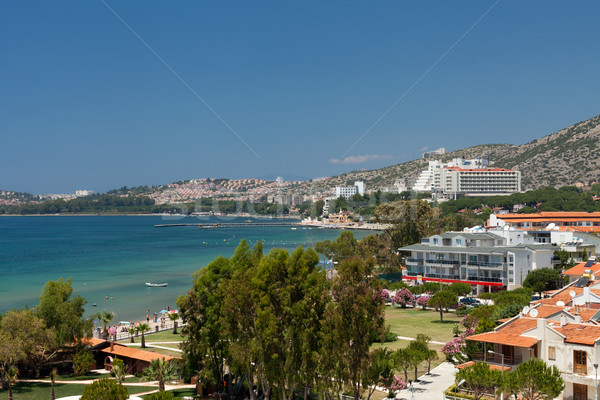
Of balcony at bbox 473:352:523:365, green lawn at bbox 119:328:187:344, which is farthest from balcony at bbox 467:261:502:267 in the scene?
balcony at bbox 473:352:523:365

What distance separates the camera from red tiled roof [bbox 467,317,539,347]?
18188 millimetres

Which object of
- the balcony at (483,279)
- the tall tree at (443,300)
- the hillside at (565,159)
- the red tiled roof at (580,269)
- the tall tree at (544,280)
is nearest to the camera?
the tall tree at (443,300)

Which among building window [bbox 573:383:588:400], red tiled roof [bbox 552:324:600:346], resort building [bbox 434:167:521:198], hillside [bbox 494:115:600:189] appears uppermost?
hillside [bbox 494:115:600:189]

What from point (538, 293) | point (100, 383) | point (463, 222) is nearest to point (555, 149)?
point (463, 222)

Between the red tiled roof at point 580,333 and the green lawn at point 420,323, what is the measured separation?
10.5 m

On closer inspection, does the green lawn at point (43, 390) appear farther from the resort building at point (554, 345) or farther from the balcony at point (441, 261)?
the balcony at point (441, 261)

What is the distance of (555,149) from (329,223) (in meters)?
76.1

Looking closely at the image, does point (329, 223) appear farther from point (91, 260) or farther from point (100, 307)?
point (100, 307)

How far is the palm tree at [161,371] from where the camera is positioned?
68.7 feet

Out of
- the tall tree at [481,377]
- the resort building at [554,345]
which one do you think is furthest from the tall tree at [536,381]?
the resort building at [554,345]

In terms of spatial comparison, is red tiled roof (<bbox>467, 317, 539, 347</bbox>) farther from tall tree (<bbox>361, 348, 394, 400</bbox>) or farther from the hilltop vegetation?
the hilltop vegetation

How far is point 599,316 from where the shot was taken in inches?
836

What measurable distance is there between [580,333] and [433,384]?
19.1ft

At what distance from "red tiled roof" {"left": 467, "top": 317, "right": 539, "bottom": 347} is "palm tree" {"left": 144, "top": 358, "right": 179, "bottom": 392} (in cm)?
1131
